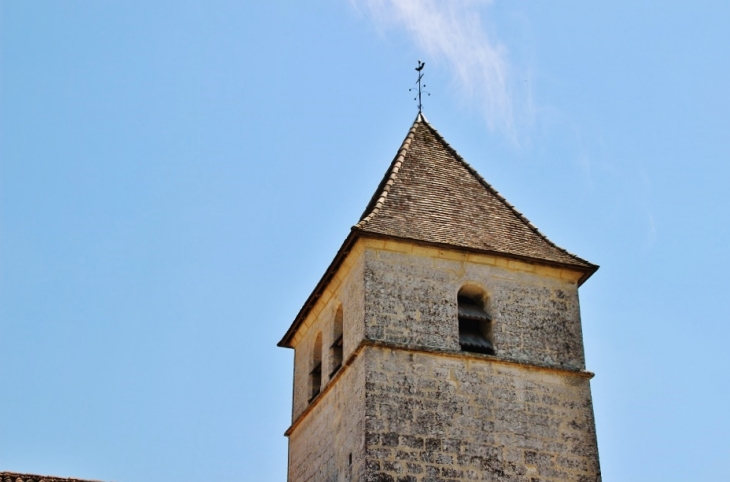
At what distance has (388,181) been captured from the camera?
15336mm

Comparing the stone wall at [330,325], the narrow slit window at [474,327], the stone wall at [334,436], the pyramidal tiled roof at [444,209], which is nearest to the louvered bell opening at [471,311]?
the narrow slit window at [474,327]

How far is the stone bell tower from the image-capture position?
1275 cm

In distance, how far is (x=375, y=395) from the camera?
1276 cm

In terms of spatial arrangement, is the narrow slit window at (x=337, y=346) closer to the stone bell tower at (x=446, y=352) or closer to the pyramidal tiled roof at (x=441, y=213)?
the stone bell tower at (x=446, y=352)

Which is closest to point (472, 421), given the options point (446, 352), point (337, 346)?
point (446, 352)

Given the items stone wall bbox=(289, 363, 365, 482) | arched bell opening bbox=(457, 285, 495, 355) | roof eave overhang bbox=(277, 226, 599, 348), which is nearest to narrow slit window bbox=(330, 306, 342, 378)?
stone wall bbox=(289, 363, 365, 482)

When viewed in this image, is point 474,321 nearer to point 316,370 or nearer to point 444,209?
point 444,209

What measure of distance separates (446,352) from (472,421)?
3.11ft

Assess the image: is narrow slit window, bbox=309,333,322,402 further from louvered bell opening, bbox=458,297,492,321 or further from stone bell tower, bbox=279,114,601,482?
louvered bell opening, bbox=458,297,492,321

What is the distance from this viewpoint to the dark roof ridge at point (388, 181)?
14.6 m

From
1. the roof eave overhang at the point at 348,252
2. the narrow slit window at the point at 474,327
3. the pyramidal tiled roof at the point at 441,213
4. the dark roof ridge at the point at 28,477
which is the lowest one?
the dark roof ridge at the point at 28,477

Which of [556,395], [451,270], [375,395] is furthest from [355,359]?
[556,395]

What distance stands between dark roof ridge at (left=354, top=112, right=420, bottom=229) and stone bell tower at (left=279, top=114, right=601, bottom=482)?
71 millimetres

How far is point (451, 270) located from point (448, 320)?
76 centimetres
